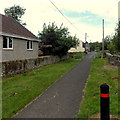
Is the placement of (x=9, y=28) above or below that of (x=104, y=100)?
above

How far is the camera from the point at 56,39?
2770cm

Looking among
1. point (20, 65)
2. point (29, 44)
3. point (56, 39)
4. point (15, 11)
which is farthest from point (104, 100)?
point (15, 11)

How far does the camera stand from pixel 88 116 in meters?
4.96

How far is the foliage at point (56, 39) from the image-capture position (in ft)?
89.9

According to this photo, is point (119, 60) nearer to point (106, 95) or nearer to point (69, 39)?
point (69, 39)

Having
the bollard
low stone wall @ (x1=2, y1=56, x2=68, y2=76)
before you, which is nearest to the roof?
low stone wall @ (x1=2, y1=56, x2=68, y2=76)

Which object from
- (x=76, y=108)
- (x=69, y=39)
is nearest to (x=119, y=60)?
(x=69, y=39)

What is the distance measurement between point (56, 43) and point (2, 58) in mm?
12449

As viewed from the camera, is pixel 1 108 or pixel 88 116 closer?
pixel 88 116

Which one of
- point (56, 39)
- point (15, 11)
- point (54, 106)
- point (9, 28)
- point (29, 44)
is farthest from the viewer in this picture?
point (15, 11)

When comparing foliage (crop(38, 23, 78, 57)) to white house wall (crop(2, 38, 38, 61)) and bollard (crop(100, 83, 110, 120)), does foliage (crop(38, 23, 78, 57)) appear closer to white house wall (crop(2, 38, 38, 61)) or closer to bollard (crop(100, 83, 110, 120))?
white house wall (crop(2, 38, 38, 61))

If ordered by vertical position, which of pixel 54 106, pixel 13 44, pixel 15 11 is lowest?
pixel 54 106

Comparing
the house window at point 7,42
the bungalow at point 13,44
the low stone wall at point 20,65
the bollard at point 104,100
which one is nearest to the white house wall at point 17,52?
the bungalow at point 13,44

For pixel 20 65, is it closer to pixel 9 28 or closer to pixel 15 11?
pixel 9 28
